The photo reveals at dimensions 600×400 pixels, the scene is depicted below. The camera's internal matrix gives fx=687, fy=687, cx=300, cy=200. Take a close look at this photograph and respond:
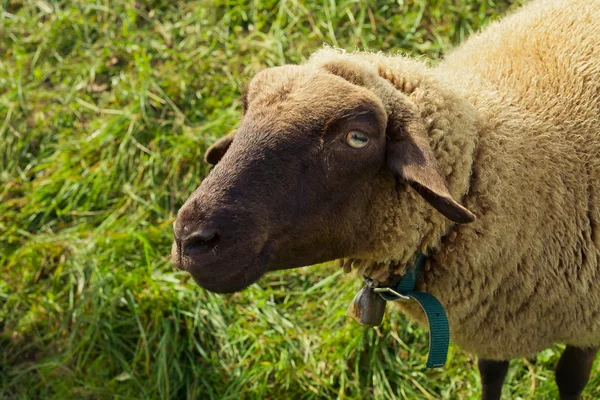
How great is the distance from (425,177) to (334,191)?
329 mm


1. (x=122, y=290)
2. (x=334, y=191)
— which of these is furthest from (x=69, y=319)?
(x=334, y=191)

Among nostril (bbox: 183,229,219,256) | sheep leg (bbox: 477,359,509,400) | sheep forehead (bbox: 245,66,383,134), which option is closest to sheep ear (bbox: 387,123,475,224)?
sheep forehead (bbox: 245,66,383,134)

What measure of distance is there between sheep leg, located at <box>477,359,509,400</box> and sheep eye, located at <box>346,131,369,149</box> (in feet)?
4.89

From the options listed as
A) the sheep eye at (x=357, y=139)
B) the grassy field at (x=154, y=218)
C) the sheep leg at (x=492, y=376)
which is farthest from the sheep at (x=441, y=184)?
the grassy field at (x=154, y=218)

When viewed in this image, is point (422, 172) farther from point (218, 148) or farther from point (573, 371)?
point (573, 371)

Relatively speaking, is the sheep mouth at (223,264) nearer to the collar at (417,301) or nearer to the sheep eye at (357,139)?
the sheep eye at (357,139)

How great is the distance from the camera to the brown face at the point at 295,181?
2291mm

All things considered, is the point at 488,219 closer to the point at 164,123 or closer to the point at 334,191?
the point at 334,191

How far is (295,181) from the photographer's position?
2.36m

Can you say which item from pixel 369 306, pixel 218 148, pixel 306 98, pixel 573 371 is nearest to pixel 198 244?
pixel 306 98

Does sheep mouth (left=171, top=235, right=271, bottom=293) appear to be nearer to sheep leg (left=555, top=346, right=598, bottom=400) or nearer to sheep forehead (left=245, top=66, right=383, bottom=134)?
sheep forehead (left=245, top=66, right=383, bottom=134)

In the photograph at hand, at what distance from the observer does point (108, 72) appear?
216 inches

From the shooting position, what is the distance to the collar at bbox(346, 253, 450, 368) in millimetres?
2633

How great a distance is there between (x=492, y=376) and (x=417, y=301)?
0.91m
